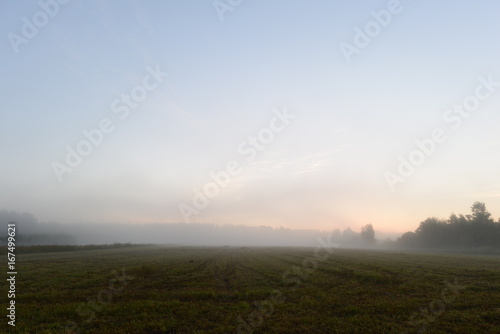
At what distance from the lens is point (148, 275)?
27141mm

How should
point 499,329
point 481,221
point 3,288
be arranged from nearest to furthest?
point 499,329 → point 3,288 → point 481,221

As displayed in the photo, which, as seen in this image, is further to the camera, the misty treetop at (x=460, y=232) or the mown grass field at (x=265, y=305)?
the misty treetop at (x=460, y=232)

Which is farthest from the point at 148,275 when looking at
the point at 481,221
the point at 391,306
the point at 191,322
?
the point at 481,221

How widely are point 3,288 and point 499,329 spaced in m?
31.4

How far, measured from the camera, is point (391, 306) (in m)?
14.7

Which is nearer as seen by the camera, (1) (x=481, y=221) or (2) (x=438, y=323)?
(2) (x=438, y=323)

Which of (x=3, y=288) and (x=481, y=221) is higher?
(x=481, y=221)

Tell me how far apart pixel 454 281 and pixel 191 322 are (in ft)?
68.4

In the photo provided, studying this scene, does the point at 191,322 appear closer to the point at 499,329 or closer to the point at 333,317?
the point at 333,317

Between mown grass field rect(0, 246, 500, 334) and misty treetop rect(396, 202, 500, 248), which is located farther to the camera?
misty treetop rect(396, 202, 500, 248)

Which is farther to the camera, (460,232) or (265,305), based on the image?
(460,232)

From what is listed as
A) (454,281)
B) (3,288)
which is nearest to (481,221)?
(454,281)

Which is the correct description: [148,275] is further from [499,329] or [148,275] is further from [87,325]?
[499,329]

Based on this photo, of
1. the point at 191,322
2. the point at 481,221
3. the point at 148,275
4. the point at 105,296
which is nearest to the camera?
the point at 191,322
